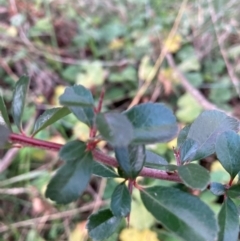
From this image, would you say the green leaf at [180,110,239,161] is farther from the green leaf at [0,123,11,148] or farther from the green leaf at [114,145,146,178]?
the green leaf at [0,123,11,148]

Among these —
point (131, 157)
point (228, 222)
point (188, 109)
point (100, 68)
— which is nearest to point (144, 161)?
point (131, 157)

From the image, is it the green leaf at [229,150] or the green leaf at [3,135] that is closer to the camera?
the green leaf at [3,135]

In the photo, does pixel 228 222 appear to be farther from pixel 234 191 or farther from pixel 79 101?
pixel 79 101

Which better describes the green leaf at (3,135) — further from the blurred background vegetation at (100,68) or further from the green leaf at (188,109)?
the green leaf at (188,109)

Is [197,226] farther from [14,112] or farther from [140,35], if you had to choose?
[140,35]

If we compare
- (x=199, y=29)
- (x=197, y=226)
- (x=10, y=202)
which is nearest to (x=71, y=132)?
(x=10, y=202)

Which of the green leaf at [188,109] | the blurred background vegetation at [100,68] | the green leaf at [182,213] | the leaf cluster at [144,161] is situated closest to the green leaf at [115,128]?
the leaf cluster at [144,161]
